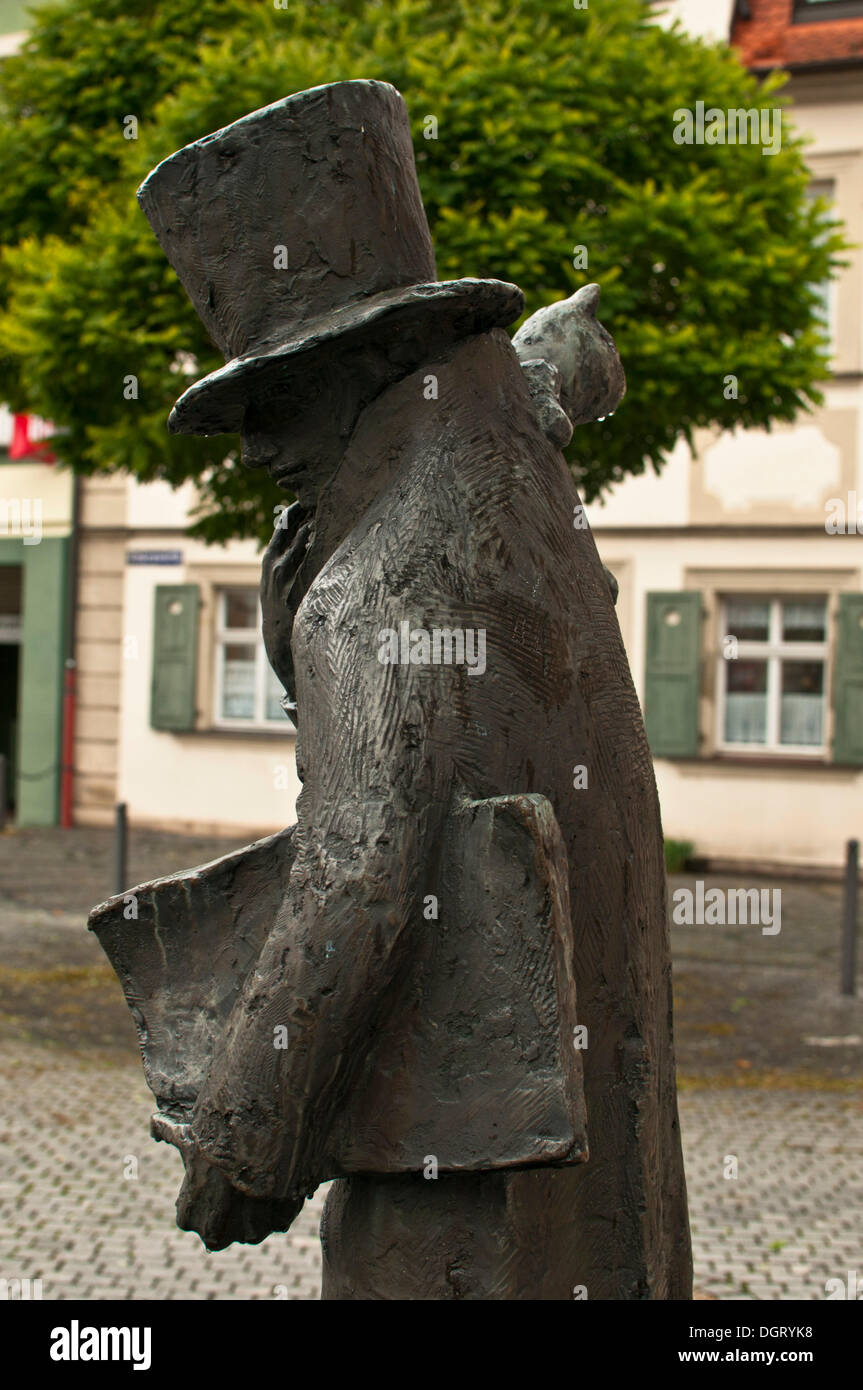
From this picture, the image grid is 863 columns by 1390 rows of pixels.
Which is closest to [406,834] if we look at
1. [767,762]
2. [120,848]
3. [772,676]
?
[120,848]

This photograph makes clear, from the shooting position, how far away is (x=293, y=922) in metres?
1.40

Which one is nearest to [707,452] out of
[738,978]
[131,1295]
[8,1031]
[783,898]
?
[783,898]

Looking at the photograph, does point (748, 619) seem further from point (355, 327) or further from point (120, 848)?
point (355, 327)

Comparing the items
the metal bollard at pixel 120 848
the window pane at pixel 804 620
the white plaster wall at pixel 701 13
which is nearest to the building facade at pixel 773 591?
the window pane at pixel 804 620

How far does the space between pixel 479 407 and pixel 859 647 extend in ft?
38.4

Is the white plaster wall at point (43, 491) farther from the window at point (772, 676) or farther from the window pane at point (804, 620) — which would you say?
the window pane at point (804, 620)

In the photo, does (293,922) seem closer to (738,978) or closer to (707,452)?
(738,978)

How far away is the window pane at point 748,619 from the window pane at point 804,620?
174 mm

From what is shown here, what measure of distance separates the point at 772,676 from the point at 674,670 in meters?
1.00

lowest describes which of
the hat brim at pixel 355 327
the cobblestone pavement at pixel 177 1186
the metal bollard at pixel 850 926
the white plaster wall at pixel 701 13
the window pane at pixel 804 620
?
the cobblestone pavement at pixel 177 1186

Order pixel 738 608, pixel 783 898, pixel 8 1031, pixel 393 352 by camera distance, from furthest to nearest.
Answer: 1. pixel 738 608
2. pixel 783 898
3. pixel 8 1031
4. pixel 393 352

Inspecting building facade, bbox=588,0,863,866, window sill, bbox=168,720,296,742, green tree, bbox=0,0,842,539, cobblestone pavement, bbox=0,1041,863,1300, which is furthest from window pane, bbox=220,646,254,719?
cobblestone pavement, bbox=0,1041,863,1300

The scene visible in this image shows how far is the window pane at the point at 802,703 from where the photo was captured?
1333 cm

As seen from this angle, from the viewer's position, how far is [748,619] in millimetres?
13422
